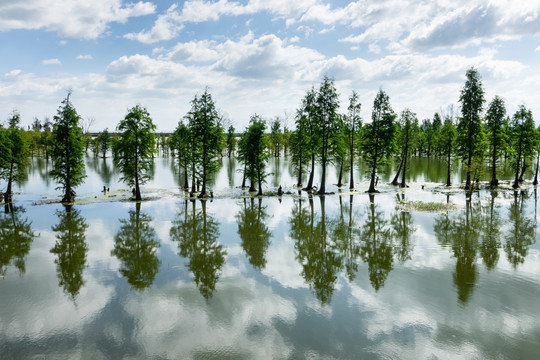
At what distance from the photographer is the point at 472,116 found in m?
52.2

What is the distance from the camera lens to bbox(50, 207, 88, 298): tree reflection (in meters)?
17.2

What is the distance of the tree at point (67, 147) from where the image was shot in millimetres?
42188

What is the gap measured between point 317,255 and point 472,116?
4483 cm

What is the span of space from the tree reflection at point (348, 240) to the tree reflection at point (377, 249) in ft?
1.62

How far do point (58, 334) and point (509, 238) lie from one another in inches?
1065

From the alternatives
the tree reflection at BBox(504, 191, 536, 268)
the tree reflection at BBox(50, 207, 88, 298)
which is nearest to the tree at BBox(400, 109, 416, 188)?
the tree reflection at BBox(504, 191, 536, 268)

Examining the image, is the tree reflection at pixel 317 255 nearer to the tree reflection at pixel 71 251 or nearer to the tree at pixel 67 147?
the tree reflection at pixel 71 251

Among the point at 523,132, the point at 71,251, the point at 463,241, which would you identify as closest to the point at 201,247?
the point at 71,251

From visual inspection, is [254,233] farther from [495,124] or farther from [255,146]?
[495,124]

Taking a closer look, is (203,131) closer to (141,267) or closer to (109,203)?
(109,203)

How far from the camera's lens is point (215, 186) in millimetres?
61344

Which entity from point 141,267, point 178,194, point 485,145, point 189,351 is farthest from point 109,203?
point 485,145

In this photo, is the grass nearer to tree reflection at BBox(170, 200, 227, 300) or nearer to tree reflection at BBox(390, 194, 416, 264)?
tree reflection at BBox(390, 194, 416, 264)

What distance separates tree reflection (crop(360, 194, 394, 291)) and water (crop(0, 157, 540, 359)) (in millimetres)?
120
